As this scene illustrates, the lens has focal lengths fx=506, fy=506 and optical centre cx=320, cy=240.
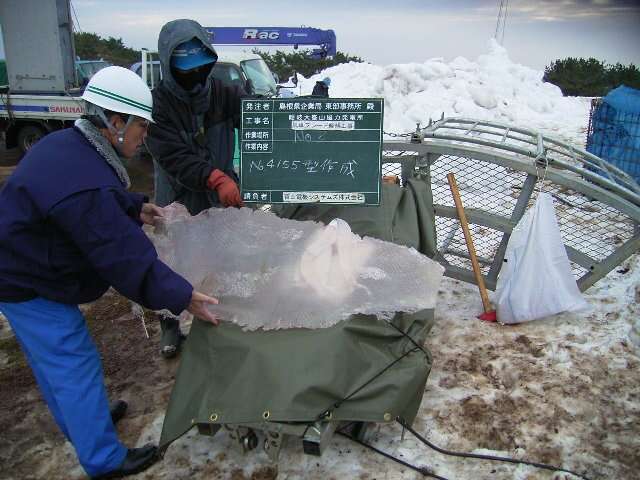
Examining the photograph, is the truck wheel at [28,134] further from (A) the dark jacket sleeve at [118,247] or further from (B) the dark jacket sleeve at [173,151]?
(A) the dark jacket sleeve at [118,247]

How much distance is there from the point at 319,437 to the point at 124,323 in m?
2.48

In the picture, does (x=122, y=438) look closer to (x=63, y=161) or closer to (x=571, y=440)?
(x=63, y=161)

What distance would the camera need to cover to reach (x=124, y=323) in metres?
3.92

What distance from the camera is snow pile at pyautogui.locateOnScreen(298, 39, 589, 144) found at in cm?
1175

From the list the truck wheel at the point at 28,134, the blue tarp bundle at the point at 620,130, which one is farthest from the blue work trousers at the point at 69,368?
the truck wheel at the point at 28,134

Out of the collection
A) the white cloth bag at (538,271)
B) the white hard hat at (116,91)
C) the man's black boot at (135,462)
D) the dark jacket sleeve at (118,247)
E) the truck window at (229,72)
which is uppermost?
the truck window at (229,72)

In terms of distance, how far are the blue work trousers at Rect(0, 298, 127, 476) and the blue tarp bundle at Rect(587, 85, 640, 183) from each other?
690cm

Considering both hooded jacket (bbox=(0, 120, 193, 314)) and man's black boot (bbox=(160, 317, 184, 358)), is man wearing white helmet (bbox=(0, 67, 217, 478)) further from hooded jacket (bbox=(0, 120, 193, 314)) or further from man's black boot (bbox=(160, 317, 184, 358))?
man's black boot (bbox=(160, 317, 184, 358))

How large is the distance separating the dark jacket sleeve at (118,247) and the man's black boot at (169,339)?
140 cm

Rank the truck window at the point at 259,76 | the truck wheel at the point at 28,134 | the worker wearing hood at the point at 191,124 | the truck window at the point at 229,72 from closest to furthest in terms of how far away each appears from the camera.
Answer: the worker wearing hood at the point at 191,124 → the truck window at the point at 229,72 → the truck window at the point at 259,76 → the truck wheel at the point at 28,134

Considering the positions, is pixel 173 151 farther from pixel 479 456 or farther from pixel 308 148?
pixel 479 456

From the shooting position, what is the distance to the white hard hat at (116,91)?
1.97 meters

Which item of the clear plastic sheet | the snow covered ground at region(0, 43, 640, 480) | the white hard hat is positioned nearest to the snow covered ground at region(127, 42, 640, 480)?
the snow covered ground at region(0, 43, 640, 480)

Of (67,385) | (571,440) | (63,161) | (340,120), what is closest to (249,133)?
(340,120)
